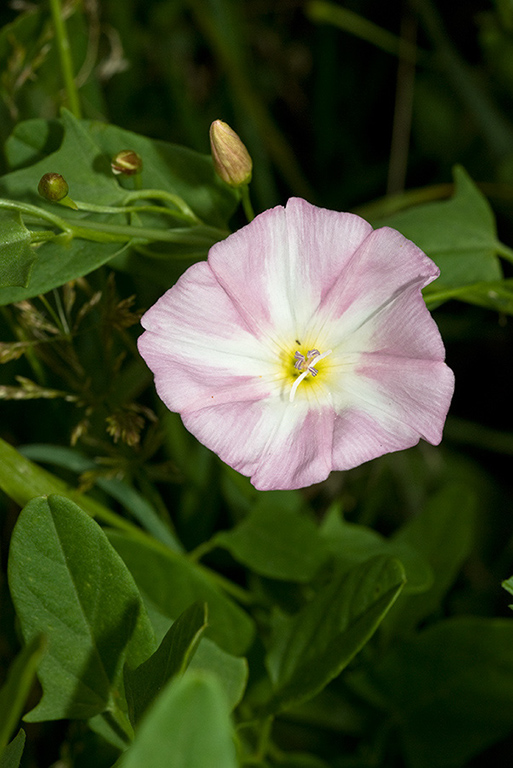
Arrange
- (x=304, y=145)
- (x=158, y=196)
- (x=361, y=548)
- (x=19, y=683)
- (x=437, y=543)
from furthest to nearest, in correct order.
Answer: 1. (x=304, y=145)
2. (x=437, y=543)
3. (x=361, y=548)
4. (x=158, y=196)
5. (x=19, y=683)

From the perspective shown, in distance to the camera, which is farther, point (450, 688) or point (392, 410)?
point (450, 688)

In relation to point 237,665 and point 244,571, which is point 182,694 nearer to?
point 237,665

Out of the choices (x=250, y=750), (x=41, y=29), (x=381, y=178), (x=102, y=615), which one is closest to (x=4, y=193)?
(x=41, y=29)

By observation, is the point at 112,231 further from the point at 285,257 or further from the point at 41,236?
the point at 285,257

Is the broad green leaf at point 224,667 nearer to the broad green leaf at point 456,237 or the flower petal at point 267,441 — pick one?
the flower petal at point 267,441

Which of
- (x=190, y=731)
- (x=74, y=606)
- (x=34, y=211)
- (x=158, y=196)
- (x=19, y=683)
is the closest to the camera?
(x=190, y=731)

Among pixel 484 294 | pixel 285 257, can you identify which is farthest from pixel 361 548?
pixel 285 257

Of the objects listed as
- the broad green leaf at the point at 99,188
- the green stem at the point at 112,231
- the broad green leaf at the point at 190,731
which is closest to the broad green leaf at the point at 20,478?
the broad green leaf at the point at 99,188
